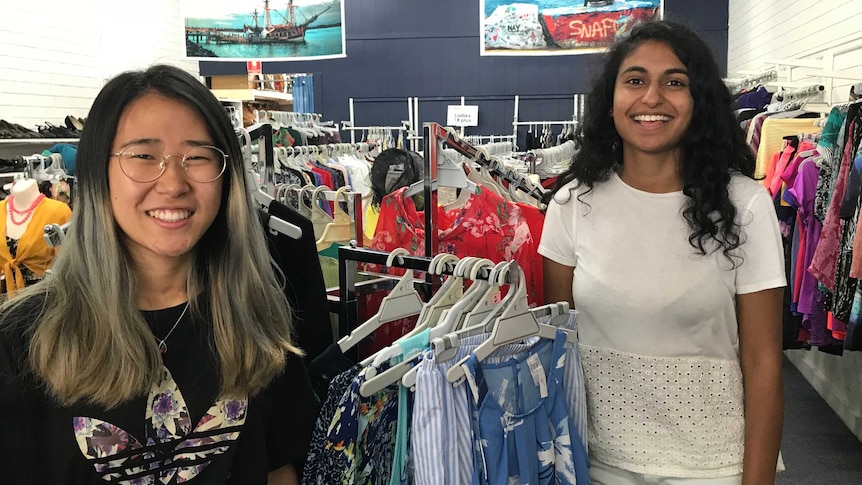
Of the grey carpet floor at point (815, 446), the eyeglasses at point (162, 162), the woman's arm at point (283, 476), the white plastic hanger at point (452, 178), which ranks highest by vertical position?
the eyeglasses at point (162, 162)

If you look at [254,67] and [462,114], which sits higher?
[254,67]

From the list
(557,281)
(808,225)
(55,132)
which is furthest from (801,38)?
(55,132)

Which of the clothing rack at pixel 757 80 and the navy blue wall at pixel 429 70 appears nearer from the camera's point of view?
the clothing rack at pixel 757 80

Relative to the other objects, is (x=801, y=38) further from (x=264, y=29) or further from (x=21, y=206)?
(x=21, y=206)

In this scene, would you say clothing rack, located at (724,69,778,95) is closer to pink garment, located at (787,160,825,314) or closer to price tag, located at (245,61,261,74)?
pink garment, located at (787,160,825,314)

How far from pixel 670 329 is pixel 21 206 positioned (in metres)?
3.15

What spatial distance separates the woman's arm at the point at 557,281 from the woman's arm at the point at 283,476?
0.79 metres

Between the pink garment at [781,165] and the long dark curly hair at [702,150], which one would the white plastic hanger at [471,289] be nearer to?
the long dark curly hair at [702,150]

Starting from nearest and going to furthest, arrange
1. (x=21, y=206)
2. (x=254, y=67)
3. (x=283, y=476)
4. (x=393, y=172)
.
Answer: (x=283, y=476), (x=393, y=172), (x=21, y=206), (x=254, y=67)

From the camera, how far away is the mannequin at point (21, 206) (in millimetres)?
3395

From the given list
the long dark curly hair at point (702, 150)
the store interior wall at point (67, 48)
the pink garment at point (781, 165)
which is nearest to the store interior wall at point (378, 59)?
the store interior wall at point (67, 48)

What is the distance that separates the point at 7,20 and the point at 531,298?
20.1ft

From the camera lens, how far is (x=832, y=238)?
3.15m

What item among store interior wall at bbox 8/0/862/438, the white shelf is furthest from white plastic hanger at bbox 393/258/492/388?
store interior wall at bbox 8/0/862/438
